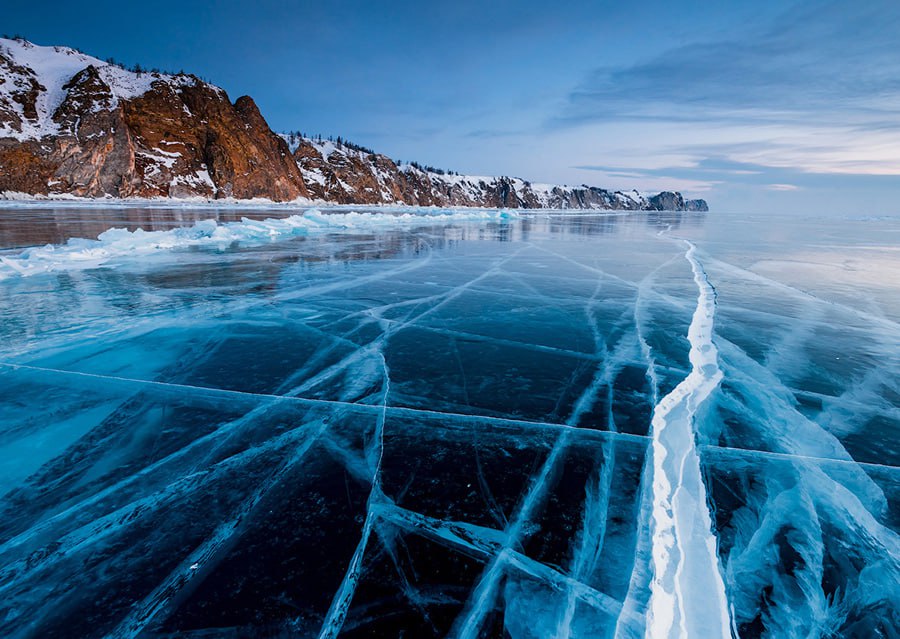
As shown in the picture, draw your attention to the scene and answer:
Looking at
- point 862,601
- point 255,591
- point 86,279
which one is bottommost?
point 862,601

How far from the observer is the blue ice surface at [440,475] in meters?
1.43

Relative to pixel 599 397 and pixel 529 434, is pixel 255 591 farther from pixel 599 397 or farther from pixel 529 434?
pixel 599 397

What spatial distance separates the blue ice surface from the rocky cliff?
2557 inches

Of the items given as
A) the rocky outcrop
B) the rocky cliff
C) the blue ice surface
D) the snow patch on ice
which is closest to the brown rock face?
the rocky cliff

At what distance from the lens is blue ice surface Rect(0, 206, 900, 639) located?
56.4 inches

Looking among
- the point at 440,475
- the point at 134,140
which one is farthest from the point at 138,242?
the point at 134,140

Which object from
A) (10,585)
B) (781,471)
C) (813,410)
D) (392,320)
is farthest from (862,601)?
(392,320)

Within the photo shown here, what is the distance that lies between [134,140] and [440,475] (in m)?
78.0

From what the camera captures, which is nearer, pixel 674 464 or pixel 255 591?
pixel 255 591

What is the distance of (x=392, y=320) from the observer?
16.1 ft

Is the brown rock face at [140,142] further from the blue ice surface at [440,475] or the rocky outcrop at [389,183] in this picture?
the blue ice surface at [440,475]

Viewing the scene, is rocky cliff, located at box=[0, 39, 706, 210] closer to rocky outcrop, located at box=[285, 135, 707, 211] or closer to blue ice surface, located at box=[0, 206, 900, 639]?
rocky outcrop, located at box=[285, 135, 707, 211]

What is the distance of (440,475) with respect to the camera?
2.09m

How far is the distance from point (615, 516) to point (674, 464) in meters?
0.64
